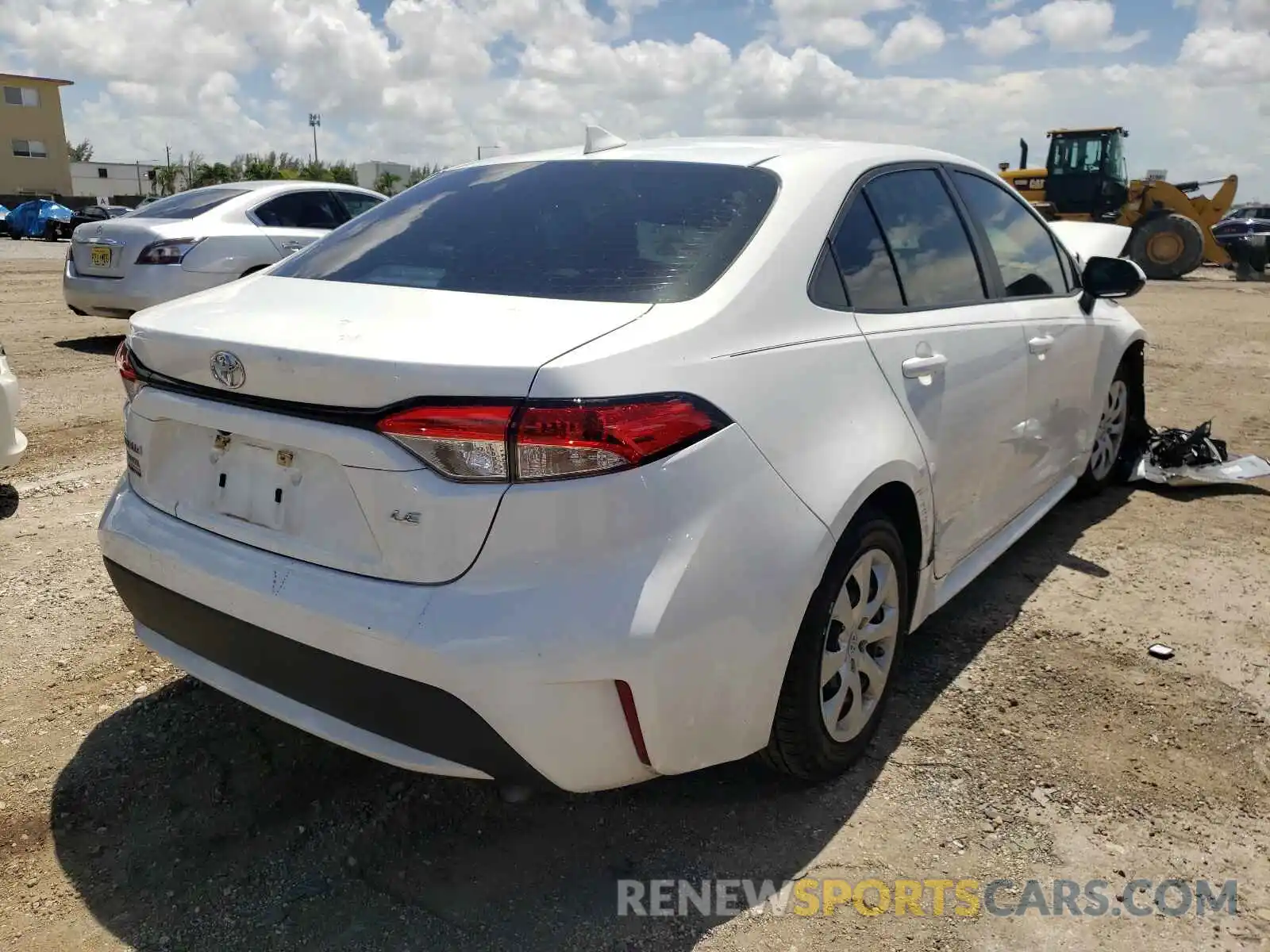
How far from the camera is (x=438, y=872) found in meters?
2.28

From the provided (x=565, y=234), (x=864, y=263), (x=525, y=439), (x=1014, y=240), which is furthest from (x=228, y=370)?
(x=1014, y=240)

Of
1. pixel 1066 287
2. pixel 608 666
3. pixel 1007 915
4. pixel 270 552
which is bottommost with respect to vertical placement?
pixel 1007 915

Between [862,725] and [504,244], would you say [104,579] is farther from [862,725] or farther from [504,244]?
[862,725]

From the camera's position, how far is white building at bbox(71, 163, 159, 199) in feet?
228

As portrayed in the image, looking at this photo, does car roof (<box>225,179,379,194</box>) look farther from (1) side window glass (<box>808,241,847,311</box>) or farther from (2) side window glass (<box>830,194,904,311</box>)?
(1) side window glass (<box>808,241,847,311</box>)

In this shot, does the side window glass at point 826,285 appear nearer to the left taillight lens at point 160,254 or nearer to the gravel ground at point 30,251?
the left taillight lens at point 160,254

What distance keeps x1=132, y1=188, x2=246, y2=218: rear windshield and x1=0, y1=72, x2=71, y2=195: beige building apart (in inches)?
2285

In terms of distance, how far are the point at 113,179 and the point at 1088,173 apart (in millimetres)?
70200

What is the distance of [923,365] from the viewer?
274 cm

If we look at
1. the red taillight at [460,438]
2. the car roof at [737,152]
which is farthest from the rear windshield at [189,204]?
the red taillight at [460,438]

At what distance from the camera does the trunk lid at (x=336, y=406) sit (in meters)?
1.87

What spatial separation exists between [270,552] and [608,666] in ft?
2.54

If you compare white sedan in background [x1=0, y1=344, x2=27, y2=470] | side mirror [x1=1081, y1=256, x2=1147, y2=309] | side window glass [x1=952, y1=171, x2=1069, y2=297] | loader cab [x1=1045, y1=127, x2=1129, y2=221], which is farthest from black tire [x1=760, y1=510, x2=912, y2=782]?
loader cab [x1=1045, y1=127, x2=1129, y2=221]

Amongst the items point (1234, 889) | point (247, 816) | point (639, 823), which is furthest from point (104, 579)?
point (1234, 889)
